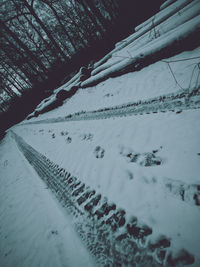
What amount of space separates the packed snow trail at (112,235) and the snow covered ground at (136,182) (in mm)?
22

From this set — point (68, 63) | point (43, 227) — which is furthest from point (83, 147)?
point (68, 63)

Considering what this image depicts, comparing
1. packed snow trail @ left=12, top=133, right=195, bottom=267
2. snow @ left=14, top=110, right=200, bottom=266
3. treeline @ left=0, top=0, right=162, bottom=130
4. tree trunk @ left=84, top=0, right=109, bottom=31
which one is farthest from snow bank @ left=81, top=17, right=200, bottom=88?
tree trunk @ left=84, top=0, right=109, bottom=31

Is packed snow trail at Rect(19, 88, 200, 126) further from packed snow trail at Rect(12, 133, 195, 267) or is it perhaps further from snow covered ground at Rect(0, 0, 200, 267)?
packed snow trail at Rect(12, 133, 195, 267)

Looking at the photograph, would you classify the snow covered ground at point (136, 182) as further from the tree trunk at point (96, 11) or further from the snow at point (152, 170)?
the tree trunk at point (96, 11)

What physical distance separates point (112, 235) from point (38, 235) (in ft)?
3.65

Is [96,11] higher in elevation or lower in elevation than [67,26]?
lower

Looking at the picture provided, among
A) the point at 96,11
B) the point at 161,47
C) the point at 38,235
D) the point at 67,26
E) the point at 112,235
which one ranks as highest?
the point at 67,26

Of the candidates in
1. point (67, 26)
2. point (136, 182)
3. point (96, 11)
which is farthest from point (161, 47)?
point (67, 26)

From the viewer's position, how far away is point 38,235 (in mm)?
1785

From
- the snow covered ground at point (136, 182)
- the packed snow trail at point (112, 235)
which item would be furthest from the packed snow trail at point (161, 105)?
the packed snow trail at point (112, 235)

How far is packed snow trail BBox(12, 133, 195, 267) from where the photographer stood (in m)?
1.00

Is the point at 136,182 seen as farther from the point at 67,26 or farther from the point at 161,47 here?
the point at 67,26

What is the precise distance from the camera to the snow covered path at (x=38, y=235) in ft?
4.67

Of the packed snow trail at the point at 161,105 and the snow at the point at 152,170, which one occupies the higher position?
the packed snow trail at the point at 161,105
